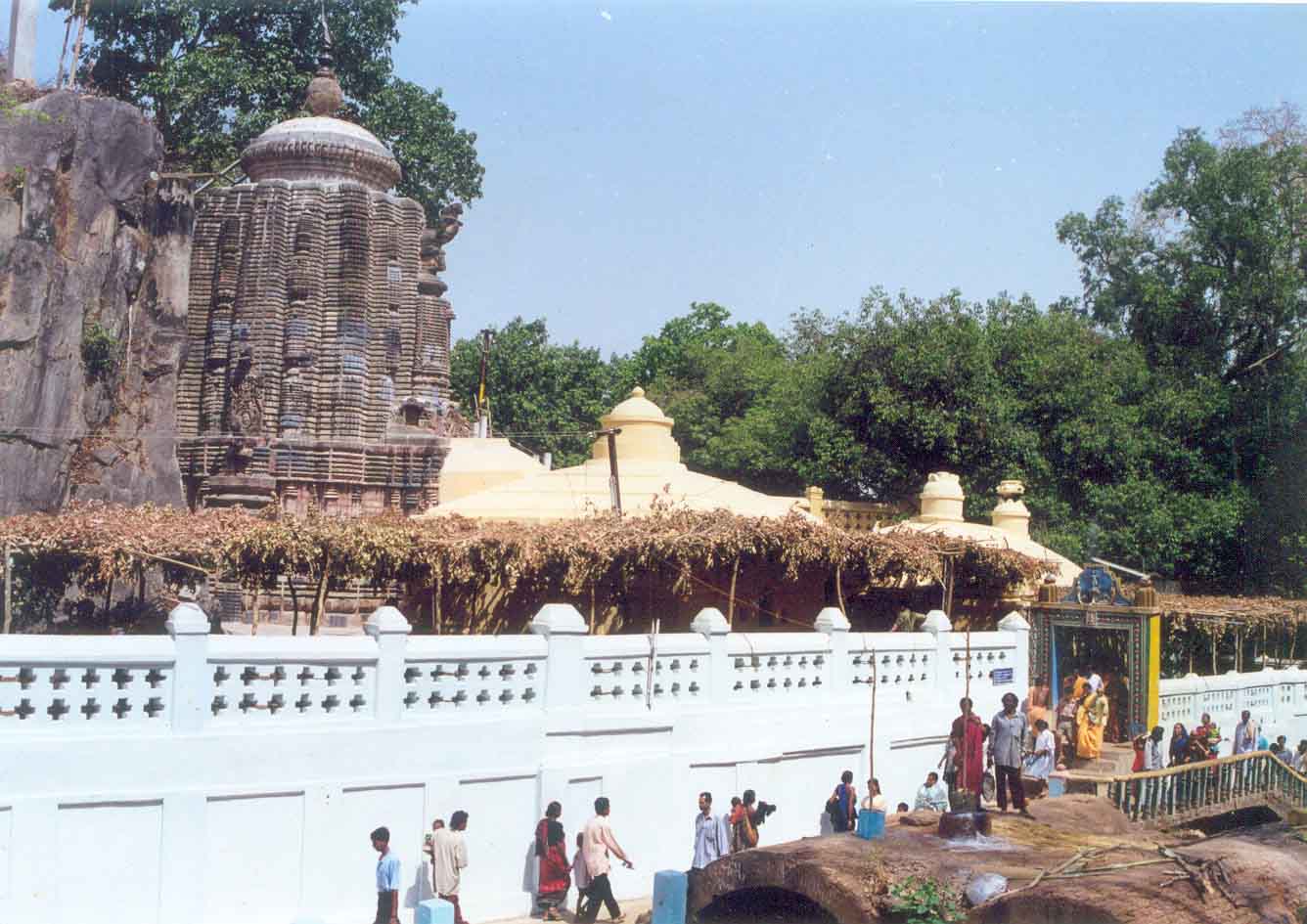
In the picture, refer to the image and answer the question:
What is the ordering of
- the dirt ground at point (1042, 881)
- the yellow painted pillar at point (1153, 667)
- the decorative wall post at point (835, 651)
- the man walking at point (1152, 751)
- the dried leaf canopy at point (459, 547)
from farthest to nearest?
1. the yellow painted pillar at point (1153, 667)
2. the man walking at point (1152, 751)
3. the dried leaf canopy at point (459, 547)
4. the decorative wall post at point (835, 651)
5. the dirt ground at point (1042, 881)

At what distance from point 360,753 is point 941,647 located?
7609 mm

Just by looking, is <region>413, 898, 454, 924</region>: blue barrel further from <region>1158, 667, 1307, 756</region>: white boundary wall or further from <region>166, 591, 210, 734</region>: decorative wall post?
<region>1158, 667, 1307, 756</region>: white boundary wall

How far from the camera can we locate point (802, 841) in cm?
866

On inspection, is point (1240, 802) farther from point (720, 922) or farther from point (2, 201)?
point (2, 201)

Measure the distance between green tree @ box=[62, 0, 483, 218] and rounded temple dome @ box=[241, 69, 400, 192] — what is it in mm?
8678

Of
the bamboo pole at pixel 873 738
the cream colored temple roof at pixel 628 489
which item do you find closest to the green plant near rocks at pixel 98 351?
the cream colored temple roof at pixel 628 489

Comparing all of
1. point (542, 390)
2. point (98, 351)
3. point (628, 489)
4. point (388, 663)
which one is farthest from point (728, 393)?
point (388, 663)

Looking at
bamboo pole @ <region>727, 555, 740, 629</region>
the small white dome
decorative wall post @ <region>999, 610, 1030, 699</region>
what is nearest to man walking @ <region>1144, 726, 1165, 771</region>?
decorative wall post @ <region>999, 610, 1030, 699</region>

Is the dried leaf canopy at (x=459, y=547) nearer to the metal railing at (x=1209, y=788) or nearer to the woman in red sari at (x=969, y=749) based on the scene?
the woman in red sari at (x=969, y=749)

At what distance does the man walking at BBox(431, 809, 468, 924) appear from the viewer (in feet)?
34.5

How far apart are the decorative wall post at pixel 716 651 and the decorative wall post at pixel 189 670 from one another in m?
4.83

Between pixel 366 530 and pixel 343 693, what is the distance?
415 cm

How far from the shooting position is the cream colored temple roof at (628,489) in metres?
19.0

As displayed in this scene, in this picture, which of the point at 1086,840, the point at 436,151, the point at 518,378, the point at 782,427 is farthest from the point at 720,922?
the point at 518,378
